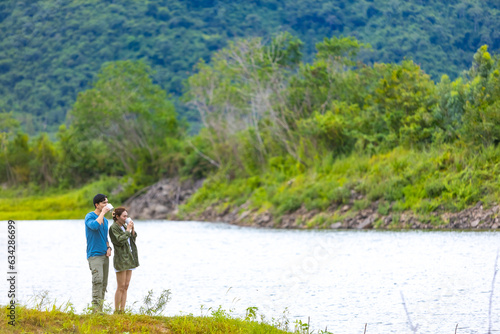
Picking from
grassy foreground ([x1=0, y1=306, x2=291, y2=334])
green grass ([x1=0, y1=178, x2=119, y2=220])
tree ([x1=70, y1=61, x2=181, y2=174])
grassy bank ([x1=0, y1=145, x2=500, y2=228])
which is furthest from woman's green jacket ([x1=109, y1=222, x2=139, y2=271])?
tree ([x1=70, y1=61, x2=181, y2=174])

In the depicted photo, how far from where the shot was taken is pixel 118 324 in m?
10.4

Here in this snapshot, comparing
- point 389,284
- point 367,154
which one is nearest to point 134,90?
point 367,154

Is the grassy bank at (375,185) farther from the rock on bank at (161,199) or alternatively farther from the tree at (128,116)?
the tree at (128,116)

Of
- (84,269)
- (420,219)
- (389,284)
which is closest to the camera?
(389,284)

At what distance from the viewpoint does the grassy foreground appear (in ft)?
32.8

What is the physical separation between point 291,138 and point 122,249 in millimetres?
37600

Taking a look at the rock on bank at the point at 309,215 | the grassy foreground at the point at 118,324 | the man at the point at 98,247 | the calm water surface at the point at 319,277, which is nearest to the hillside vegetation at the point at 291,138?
the rock on bank at the point at 309,215

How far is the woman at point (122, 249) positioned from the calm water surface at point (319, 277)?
3.65 feet

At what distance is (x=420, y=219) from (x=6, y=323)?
25474 mm

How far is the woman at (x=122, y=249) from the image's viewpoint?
1167 centimetres

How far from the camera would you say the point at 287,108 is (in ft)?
163

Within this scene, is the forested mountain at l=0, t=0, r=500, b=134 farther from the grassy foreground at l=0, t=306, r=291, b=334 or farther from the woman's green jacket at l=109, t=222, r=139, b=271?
the grassy foreground at l=0, t=306, r=291, b=334

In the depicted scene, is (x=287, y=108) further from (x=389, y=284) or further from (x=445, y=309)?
(x=445, y=309)

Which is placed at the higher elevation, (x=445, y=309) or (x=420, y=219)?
(x=445, y=309)
